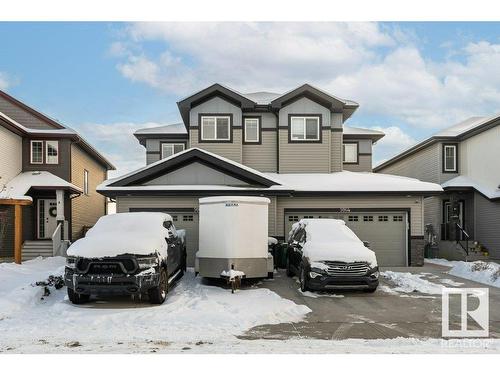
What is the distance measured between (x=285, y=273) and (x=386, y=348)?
30.9 feet

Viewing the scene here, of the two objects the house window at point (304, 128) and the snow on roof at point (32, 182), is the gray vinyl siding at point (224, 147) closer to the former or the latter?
the house window at point (304, 128)

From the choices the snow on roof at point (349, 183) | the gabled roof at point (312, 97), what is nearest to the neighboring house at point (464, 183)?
the snow on roof at point (349, 183)

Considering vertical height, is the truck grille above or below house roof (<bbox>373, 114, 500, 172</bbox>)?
below

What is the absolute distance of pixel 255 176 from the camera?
59.7ft

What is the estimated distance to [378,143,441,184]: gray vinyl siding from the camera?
2597 centimetres

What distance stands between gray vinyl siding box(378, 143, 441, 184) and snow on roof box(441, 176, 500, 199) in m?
1.11

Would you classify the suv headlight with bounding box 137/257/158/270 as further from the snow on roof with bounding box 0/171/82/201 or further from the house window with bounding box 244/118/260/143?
the snow on roof with bounding box 0/171/82/201

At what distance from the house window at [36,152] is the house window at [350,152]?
52.2 feet

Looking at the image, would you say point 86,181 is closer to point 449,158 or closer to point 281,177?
point 281,177

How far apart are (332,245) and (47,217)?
1671cm

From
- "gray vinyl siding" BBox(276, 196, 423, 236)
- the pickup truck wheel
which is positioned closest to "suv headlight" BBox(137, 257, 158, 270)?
the pickup truck wheel

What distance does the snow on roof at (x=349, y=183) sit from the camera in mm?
18797

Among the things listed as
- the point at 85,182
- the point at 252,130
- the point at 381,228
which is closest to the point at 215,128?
the point at 252,130

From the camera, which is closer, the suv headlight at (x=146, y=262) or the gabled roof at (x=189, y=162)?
the suv headlight at (x=146, y=262)
